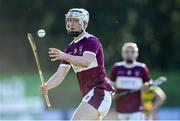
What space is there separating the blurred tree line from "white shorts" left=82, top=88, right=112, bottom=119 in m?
15.6

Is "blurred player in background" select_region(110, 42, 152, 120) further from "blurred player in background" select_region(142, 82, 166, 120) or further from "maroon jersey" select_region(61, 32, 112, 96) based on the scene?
"maroon jersey" select_region(61, 32, 112, 96)

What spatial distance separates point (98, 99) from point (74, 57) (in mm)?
623

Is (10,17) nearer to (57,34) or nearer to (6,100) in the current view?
(57,34)

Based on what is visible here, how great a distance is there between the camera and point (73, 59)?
27.9ft

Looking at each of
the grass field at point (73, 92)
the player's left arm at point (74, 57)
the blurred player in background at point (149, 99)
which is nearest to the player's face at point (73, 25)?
the player's left arm at point (74, 57)

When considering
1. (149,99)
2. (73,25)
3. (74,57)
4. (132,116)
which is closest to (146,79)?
(132,116)

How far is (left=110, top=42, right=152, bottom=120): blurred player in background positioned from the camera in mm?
12977

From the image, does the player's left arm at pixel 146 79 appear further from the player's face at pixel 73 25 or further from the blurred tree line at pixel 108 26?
the blurred tree line at pixel 108 26

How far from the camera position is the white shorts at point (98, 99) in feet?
29.1

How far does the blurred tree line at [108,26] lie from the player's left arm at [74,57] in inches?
624

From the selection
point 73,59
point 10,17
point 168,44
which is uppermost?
point 73,59

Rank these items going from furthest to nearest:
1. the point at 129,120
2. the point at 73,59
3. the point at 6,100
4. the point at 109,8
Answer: the point at 109,8 → the point at 6,100 → the point at 129,120 → the point at 73,59

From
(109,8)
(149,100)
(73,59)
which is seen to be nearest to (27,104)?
(149,100)

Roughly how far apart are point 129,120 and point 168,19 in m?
15.0
